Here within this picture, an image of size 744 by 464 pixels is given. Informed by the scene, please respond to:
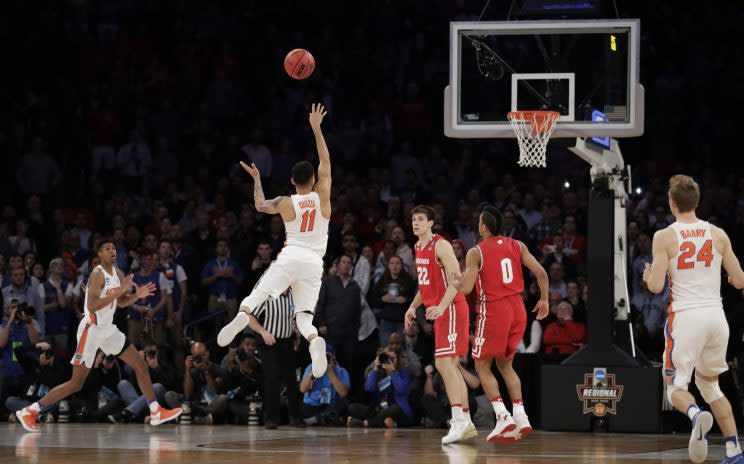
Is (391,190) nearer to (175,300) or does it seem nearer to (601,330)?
(175,300)

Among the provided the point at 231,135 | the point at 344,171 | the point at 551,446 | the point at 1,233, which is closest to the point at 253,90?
the point at 231,135

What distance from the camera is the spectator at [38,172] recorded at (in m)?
20.3

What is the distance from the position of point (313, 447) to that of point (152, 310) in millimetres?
5790

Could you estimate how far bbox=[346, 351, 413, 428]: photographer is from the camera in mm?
14875

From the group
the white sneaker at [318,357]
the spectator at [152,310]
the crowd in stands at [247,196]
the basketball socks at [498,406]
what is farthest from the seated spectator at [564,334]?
the spectator at [152,310]

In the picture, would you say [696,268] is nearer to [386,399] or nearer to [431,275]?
[431,275]

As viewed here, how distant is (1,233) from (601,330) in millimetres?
9457

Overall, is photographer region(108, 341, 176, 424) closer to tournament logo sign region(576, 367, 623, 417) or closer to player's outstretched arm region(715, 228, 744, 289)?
tournament logo sign region(576, 367, 623, 417)

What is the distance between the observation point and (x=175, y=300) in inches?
669

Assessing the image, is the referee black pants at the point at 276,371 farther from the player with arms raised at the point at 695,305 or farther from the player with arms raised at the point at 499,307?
the player with arms raised at the point at 695,305

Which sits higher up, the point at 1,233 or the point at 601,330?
the point at 1,233

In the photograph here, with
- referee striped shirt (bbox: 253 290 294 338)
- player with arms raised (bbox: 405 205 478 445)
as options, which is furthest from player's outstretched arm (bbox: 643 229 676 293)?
referee striped shirt (bbox: 253 290 294 338)

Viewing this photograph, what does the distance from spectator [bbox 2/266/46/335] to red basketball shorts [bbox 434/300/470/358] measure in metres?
7.06

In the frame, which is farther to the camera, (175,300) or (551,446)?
(175,300)
